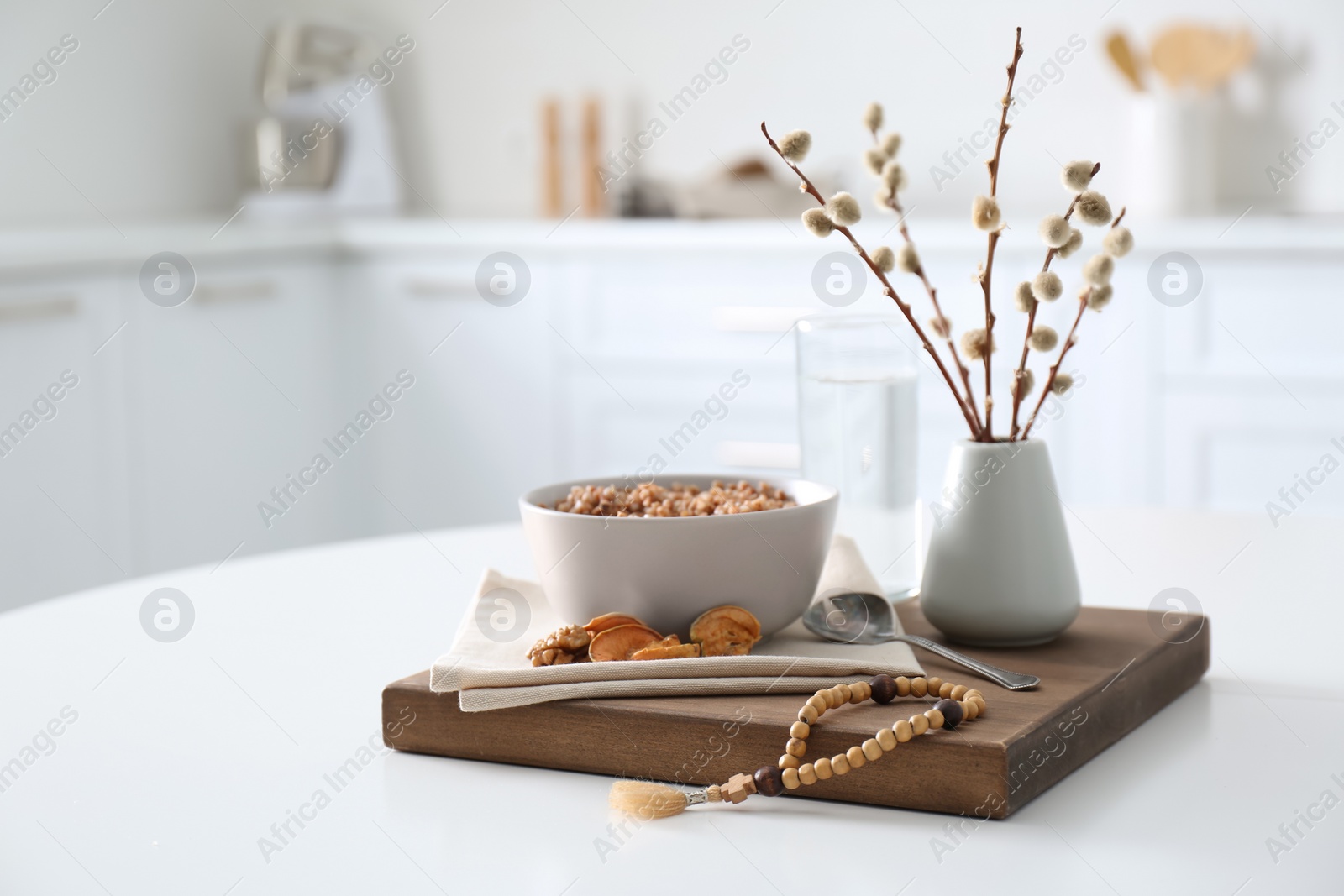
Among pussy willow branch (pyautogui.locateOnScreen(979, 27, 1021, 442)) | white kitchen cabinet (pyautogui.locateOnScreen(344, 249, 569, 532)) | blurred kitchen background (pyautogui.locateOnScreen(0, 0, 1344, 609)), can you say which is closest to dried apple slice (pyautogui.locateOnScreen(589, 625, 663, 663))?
pussy willow branch (pyautogui.locateOnScreen(979, 27, 1021, 442))

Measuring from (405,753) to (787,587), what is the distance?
0.78ft

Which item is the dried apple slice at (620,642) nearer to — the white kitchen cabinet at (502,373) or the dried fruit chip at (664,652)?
the dried fruit chip at (664,652)

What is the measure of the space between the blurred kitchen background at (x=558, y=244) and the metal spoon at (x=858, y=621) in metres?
1.64

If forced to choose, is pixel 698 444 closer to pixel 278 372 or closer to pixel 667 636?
pixel 278 372

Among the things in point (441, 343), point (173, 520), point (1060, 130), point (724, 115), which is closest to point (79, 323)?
point (173, 520)

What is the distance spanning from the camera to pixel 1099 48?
298 cm

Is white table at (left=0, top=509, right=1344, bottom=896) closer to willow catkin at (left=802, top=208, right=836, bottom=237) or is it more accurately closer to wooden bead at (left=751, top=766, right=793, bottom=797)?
wooden bead at (left=751, top=766, right=793, bottom=797)

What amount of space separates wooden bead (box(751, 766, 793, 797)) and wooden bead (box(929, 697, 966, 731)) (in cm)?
8

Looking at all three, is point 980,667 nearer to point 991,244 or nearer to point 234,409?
point 991,244

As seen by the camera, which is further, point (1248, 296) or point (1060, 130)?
point (1060, 130)

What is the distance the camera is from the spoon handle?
78 cm

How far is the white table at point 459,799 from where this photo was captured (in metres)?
0.61

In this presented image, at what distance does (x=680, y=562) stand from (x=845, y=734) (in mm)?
166

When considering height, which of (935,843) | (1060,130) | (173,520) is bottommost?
(173,520)
